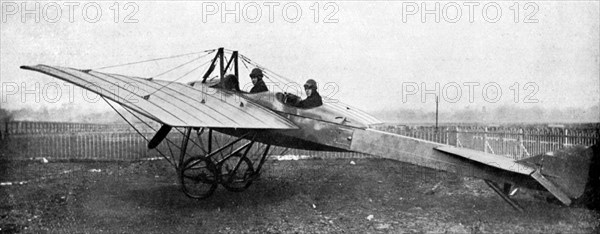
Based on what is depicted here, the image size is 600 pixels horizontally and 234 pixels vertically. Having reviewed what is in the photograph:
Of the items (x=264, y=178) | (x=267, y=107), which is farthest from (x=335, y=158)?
(x=267, y=107)

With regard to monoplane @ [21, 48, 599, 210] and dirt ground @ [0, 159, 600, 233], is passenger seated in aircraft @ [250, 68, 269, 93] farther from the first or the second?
dirt ground @ [0, 159, 600, 233]

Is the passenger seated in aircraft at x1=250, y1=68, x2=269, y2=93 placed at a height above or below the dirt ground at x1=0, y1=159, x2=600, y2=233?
above

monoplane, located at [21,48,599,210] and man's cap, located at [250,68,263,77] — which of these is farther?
man's cap, located at [250,68,263,77]

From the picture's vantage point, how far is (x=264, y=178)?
10.5 meters

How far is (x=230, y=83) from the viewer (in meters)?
8.45

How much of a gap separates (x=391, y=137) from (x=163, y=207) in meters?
4.32

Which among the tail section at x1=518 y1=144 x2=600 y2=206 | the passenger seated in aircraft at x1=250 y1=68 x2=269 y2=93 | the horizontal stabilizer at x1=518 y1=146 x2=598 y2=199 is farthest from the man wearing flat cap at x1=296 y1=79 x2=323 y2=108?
the horizontal stabilizer at x1=518 y1=146 x2=598 y2=199

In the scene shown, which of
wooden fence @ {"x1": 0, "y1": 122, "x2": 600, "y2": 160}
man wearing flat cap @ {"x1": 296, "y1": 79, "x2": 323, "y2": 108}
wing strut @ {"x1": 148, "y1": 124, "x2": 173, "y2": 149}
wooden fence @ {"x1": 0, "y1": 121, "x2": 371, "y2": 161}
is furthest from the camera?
wooden fence @ {"x1": 0, "y1": 121, "x2": 371, "y2": 161}

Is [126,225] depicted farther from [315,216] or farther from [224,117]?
[315,216]

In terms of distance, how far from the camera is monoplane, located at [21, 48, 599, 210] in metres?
6.21

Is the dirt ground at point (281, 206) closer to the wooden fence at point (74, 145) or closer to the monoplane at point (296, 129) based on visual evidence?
the monoplane at point (296, 129)

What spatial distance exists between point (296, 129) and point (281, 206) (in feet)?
4.99

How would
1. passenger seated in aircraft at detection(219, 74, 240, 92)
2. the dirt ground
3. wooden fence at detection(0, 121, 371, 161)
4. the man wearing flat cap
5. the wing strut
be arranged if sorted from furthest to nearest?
1. wooden fence at detection(0, 121, 371, 161)
2. passenger seated in aircraft at detection(219, 74, 240, 92)
3. the man wearing flat cap
4. the wing strut
5. the dirt ground

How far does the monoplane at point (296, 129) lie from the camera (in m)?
6.21
